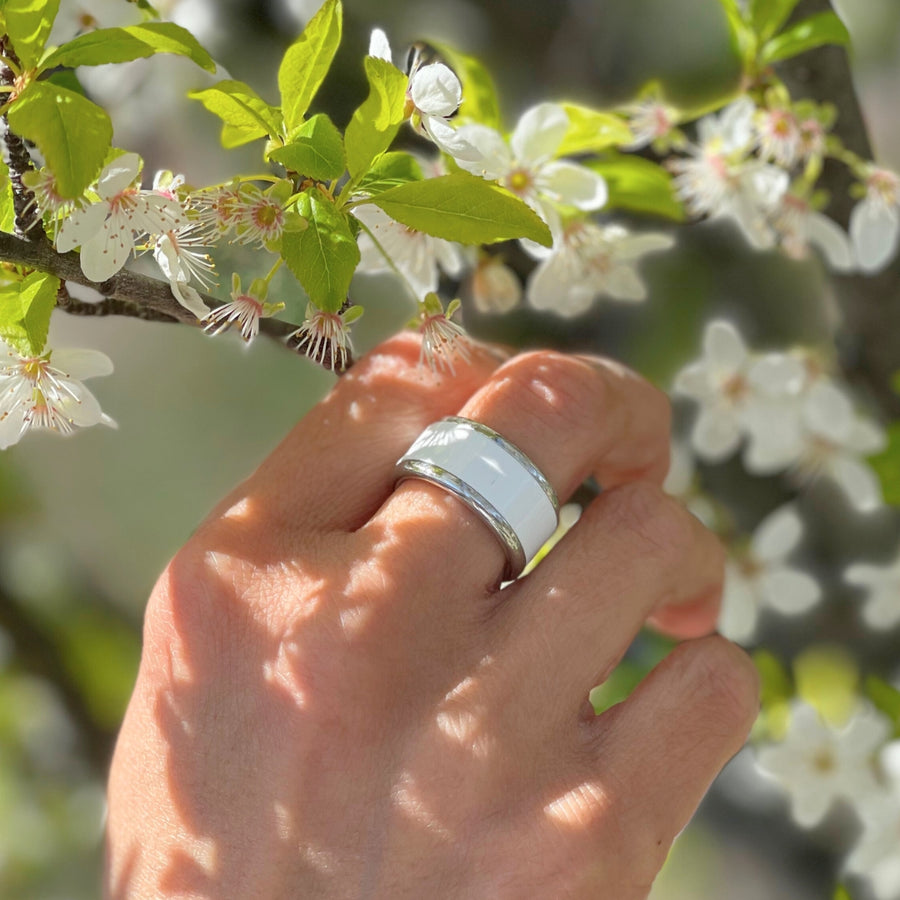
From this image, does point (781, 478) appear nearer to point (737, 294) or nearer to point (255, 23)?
point (737, 294)

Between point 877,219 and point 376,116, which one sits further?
point 877,219

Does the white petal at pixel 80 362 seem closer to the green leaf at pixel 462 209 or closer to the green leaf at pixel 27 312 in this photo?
the green leaf at pixel 27 312

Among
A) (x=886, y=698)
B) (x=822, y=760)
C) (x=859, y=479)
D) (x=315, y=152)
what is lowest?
(x=822, y=760)

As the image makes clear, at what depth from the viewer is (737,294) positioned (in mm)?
1213

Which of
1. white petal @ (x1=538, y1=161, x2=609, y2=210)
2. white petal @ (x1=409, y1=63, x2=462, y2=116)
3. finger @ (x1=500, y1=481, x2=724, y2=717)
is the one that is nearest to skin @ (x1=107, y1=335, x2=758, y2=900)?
finger @ (x1=500, y1=481, x2=724, y2=717)

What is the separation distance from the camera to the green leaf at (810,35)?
2.25ft

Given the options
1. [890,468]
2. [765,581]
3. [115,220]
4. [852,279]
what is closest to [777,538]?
[765,581]

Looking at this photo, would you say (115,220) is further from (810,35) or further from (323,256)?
(810,35)

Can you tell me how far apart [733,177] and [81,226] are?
0.52 m

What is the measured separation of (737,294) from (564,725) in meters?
0.79

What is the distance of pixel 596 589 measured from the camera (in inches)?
24.3

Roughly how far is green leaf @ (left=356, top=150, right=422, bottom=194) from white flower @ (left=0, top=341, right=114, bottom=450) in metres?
0.18

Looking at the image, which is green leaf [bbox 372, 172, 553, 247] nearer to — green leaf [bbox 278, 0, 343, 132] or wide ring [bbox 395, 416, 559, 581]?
green leaf [bbox 278, 0, 343, 132]

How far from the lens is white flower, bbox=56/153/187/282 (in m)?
0.42
